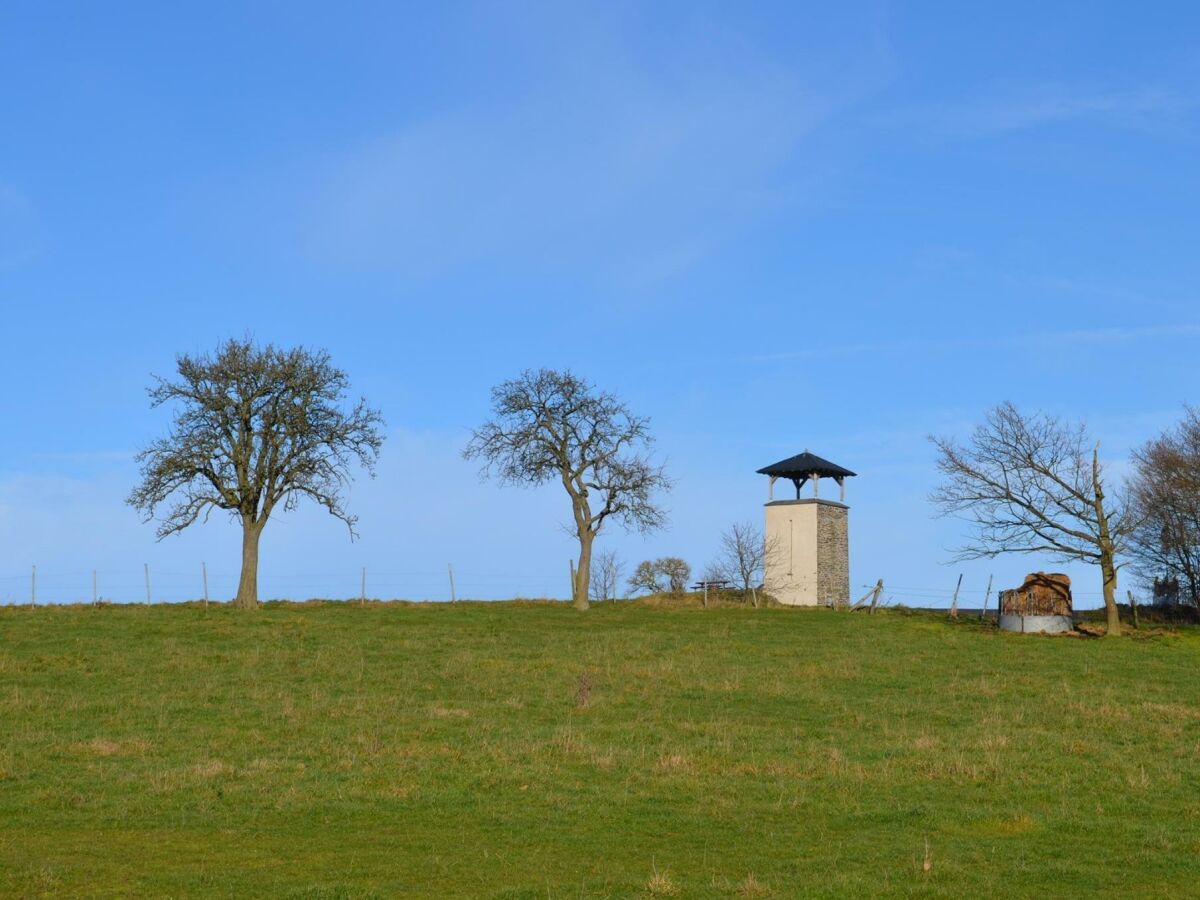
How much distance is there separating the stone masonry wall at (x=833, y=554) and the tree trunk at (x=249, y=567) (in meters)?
30.4

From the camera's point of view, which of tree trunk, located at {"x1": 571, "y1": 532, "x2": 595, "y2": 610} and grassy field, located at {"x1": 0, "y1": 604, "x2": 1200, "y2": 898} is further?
tree trunk, located at {"x1": 571, "y1": 532, "x2": 595, "y2": 610}

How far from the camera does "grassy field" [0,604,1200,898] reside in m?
14.4

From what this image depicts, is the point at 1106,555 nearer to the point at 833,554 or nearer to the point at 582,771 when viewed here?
the point at 833,554

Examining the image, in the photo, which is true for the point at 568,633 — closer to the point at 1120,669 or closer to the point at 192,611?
the point at 192,611

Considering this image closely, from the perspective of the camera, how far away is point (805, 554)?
221 feet

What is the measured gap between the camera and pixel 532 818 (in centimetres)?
1756

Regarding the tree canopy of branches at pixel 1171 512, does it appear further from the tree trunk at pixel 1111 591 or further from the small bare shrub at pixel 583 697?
the small bare shrub at pixel 583 697

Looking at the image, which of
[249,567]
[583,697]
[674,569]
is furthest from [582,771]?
[674,569]

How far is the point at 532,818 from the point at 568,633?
102ft

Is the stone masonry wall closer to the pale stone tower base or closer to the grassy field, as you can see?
the pale stone tower base

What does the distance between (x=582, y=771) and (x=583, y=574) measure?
4320 centimetres

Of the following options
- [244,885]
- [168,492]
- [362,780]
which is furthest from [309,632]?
[244,885]

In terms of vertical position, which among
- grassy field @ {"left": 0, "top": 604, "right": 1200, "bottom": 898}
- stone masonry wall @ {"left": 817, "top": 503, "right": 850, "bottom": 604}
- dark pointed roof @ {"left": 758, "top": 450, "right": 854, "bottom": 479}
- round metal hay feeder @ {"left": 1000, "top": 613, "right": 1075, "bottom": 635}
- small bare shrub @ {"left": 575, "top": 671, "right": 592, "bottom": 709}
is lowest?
grassy field @ {"left": 0, "top": 604, "right": 1200, "bottom": 898}

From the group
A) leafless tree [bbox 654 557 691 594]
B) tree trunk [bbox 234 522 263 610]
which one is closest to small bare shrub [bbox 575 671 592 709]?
tree trunk [bbox 234 522 263 610]
